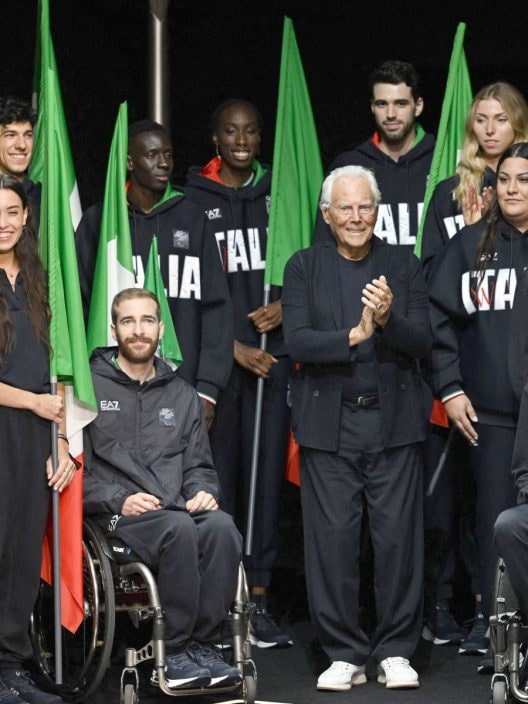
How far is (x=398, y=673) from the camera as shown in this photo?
16.8 ft

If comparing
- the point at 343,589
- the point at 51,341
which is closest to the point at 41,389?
the point at 51,341

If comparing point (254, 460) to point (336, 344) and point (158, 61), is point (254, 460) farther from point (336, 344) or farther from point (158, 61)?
point (158, 61)

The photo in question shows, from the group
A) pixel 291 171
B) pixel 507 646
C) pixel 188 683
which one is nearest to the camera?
pixel 507 646

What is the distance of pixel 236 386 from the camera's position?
5.90 m

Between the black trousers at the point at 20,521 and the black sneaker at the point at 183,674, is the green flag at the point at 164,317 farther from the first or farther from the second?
the black sneaker at the point at 183,674

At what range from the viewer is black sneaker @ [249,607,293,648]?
5703 mm

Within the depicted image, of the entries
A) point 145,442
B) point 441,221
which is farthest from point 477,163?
point 145,442

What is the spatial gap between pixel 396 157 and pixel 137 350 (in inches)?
52.0

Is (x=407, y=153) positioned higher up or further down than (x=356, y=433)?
higher up

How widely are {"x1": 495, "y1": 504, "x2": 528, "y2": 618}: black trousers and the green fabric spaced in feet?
4.31

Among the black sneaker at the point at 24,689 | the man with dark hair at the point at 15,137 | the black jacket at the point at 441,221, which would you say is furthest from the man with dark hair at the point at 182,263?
the black sneaker at the point at 24,689

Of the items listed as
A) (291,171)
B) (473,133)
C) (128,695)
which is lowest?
(128,695)

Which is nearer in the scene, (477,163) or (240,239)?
(477,163)

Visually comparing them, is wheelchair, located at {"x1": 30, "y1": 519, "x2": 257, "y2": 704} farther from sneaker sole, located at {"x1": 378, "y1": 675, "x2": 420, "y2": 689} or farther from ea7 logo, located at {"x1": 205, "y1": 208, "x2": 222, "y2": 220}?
ea7 logo, located at {"x1": 205, "y1": 208, "x2": 222, "y2": 220}
